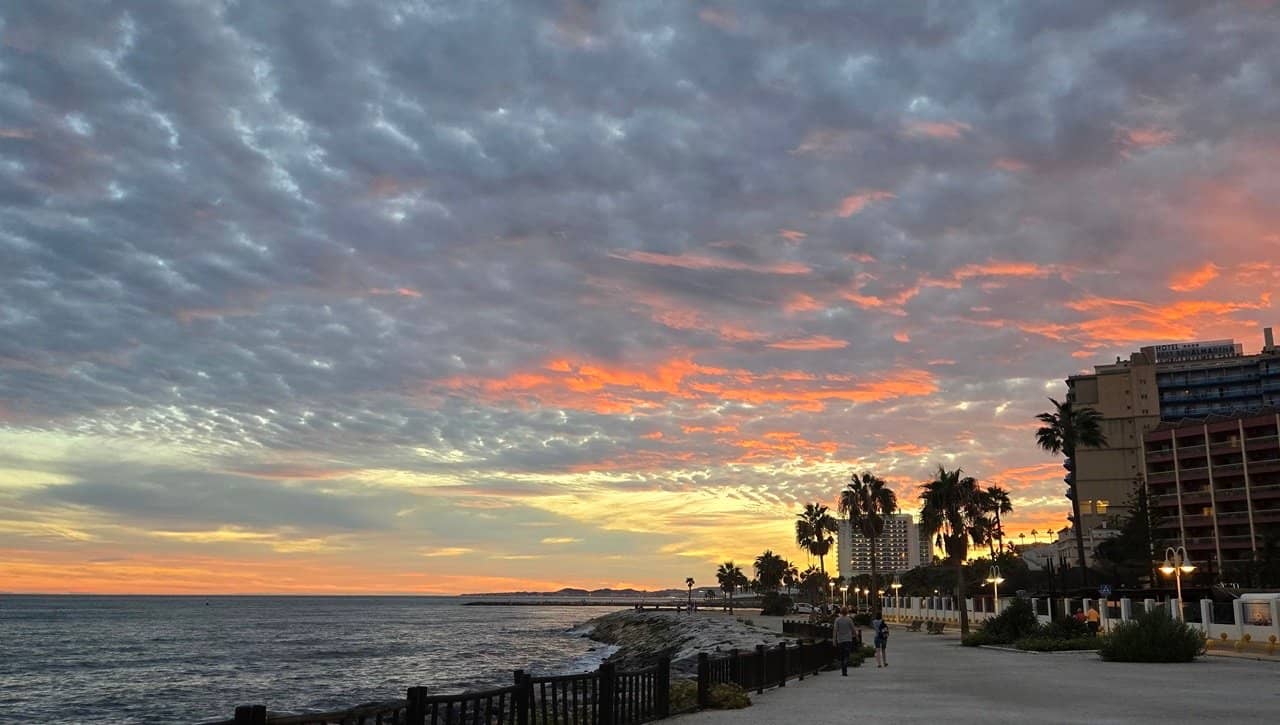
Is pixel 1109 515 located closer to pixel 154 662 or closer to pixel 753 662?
pixel 154 662

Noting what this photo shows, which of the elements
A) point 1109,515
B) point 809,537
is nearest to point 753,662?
point 809,537

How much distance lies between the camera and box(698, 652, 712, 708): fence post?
61.0 ft

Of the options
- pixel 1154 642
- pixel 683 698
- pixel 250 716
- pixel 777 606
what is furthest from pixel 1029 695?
pixel 777 606

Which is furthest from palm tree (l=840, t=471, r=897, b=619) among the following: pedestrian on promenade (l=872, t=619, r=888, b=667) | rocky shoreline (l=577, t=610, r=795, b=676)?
pedestrian on promenade (l=872, t=619, r=888, b=667)

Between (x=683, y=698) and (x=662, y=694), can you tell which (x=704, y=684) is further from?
(x=662, y=694)

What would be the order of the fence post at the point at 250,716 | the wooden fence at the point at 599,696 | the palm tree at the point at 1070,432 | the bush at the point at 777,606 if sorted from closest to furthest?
the fence post at the point at 250,716 < the wooden fence at the point at 599,696 < the palm tree at the point at 1070,432 < the bush at the point at 777,606

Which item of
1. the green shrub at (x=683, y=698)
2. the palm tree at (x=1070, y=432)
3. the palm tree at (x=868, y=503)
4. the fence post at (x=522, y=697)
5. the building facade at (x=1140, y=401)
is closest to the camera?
the fence post at (x=522, y=697)

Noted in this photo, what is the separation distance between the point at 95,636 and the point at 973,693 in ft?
383

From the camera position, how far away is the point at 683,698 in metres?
18.7

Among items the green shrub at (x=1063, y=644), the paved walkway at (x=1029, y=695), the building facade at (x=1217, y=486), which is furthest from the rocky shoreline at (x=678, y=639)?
the building facade at (x=1217, y=486)

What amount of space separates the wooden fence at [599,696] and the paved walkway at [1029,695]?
552mm

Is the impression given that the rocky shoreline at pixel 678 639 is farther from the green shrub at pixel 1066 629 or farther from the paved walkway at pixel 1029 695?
the green shrub at pixel 1066 629

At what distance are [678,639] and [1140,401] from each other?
103 metres

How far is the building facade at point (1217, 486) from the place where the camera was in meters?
94.6
